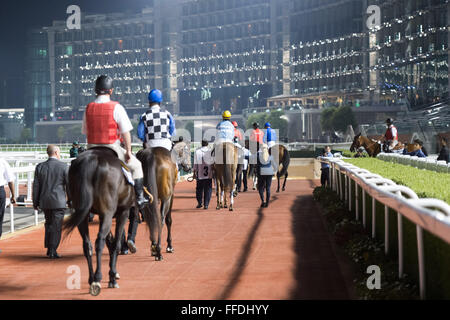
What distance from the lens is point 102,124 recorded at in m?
8.26

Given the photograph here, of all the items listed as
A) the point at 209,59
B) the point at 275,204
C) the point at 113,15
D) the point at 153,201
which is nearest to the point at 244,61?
the point at 209,59

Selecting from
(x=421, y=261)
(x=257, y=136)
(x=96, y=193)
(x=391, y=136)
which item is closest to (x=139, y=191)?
(x=96, y=193)

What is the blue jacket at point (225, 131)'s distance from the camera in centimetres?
1598

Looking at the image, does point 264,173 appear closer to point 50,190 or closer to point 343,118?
point 50,190

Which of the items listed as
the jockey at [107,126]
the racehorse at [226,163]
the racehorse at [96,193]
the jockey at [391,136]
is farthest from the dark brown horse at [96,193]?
the jockey at [391,136]

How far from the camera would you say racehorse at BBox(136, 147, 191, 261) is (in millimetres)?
9320

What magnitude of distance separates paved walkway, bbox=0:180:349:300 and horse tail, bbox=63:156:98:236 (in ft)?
2.47

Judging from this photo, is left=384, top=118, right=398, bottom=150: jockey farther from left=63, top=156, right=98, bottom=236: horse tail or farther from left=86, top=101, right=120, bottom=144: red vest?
left=63, top=156, right=98, bottom=236: horse tail

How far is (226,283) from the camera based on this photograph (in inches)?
309

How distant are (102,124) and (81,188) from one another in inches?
38.0

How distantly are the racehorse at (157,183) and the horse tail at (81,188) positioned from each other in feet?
5.53

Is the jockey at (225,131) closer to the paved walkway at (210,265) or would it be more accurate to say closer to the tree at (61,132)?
the paved walkway at (210,265)
